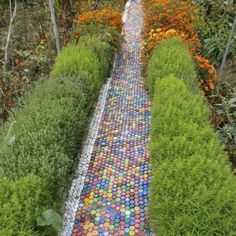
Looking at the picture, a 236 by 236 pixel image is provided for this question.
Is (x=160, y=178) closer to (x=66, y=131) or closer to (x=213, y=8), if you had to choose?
(x=66, y=131)

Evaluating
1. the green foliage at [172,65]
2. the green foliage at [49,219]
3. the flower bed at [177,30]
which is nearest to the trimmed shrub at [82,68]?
the green foliage at [172,65]

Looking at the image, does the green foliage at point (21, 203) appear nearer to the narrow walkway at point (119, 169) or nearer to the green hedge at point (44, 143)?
the green hedge at point (44, 143)

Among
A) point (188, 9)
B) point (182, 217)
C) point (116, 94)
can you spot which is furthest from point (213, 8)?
point (182, 217)

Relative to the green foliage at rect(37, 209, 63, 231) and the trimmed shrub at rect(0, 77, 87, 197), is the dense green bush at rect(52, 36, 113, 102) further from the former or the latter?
the green foliage at rect(37, 209, 63, 231)

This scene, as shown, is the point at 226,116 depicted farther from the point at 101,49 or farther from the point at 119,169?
the point at 101,49

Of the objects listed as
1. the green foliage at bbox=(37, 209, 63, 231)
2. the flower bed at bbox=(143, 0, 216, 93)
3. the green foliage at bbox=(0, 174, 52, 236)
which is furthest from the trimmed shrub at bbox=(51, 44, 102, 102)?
the green foliage at bbox=(37, 209, 63, 231)

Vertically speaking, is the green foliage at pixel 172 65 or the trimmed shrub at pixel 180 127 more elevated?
the green foliage at pixel 172 65
